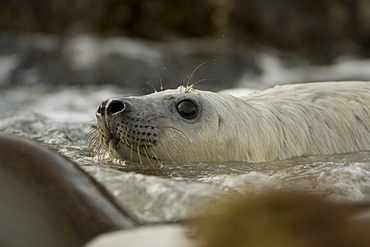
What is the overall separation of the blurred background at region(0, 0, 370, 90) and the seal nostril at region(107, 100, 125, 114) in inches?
207

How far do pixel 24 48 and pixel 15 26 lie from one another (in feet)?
2.42

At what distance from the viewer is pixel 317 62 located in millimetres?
9609

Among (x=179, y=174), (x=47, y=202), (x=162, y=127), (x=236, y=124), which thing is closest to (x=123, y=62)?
(x=236, y=124)

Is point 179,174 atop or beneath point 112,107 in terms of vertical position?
beneath

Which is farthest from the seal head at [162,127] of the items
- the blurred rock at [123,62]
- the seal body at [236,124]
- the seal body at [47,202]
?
the blurred rock at [123,62]

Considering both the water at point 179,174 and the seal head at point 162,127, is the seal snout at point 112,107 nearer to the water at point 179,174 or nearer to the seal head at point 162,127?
the seal head at point 162,127

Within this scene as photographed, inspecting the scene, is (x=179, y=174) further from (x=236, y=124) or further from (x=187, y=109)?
(x=236, y=124)

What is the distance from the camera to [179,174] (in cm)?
355

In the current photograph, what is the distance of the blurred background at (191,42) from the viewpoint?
30.0 ft

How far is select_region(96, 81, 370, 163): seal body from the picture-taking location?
3.66 metres

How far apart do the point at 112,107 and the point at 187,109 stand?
52 centimetres

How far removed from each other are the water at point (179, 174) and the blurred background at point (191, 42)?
167cm

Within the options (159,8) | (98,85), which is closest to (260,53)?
(159,8)

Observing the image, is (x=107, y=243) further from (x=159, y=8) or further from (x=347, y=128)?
(x=159, y=8)
